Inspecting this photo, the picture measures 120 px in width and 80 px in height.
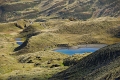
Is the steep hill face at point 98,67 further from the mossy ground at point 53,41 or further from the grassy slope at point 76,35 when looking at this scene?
the grassy slope at point 76,35

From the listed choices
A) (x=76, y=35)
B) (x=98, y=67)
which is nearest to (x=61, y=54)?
(x=76, y=35)

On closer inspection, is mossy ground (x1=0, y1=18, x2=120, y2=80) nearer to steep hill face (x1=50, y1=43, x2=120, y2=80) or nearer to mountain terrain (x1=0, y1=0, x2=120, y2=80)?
mountain terrain (x1=0, y1=0, x2=120, y2=80)

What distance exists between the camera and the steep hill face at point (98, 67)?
4046 centimetres

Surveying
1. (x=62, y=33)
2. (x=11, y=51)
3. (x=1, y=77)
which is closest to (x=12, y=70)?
(x=1, y=77)

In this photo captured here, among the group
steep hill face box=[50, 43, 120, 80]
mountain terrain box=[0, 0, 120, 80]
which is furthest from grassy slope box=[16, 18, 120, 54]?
steep hill face box=[50, 43, 120, 80]

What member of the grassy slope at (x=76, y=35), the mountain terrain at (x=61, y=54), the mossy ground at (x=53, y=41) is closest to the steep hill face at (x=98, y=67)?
the mountain terrain at (x=61, y=54)

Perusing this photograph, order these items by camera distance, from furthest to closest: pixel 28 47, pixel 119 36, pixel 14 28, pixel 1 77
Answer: pixel 14 28, pixel 119 36, pixel 28 47, pixel 1 77

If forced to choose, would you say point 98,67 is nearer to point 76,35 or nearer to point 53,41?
point 53,41

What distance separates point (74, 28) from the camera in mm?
127750

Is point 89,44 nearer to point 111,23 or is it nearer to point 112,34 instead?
point 112,34

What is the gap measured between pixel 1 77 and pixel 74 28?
6813 centimetres

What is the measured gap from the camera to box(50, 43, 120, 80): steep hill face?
4046 cm

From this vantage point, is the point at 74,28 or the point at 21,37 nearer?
the point at 74,28

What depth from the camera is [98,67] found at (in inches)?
1791
